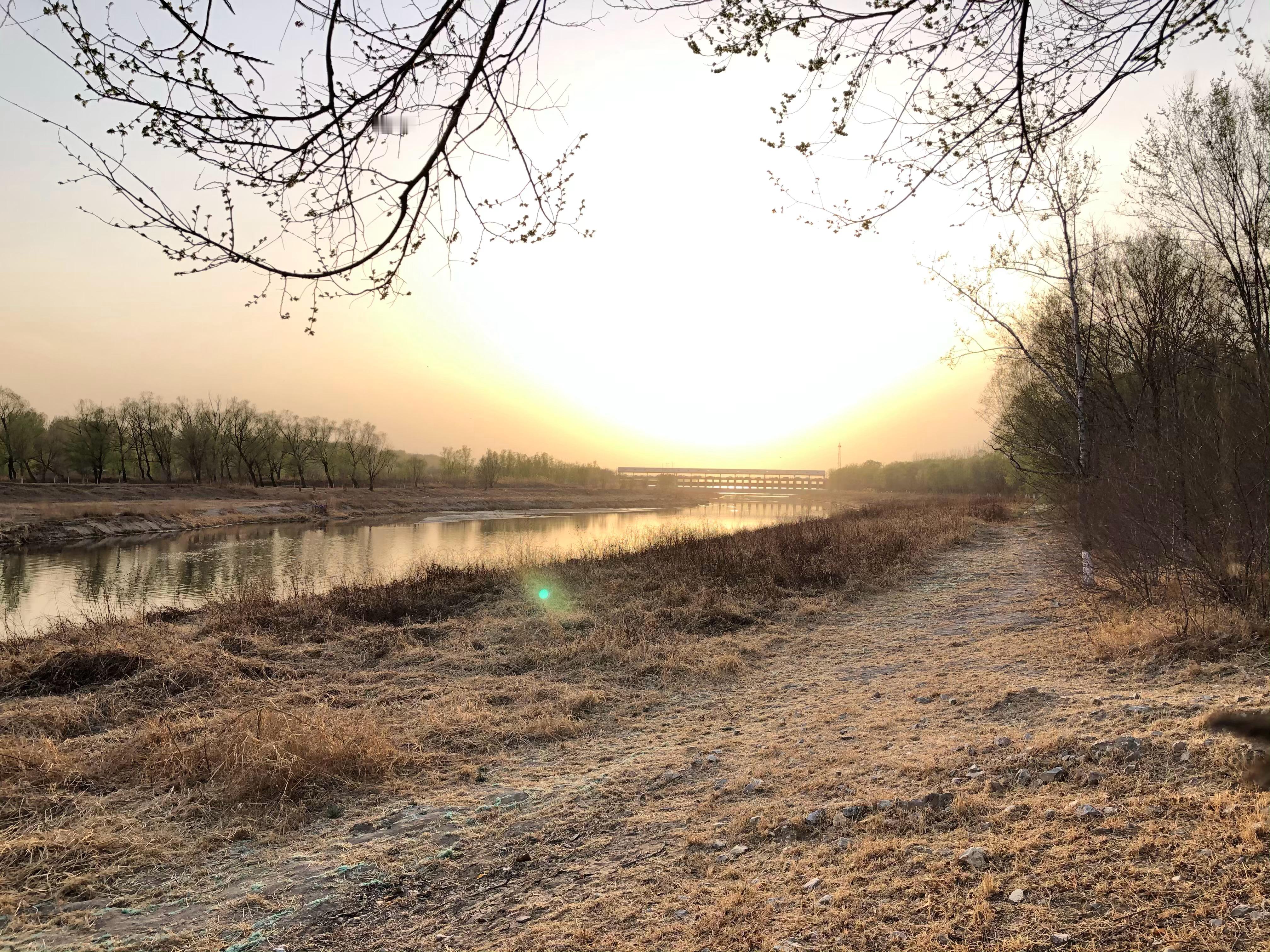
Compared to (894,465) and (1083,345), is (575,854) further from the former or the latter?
(894,465)

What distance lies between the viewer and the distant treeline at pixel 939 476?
6744 centimetres

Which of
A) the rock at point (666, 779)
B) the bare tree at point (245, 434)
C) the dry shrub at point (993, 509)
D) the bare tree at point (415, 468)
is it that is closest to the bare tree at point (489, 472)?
the bare tree at point (415, 468)

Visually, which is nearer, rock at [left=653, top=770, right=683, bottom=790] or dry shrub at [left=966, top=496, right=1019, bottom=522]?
rock at [left=653, top=770, right=683, bottom=790]

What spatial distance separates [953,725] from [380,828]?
409cm

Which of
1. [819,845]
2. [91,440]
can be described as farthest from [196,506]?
[819,845]

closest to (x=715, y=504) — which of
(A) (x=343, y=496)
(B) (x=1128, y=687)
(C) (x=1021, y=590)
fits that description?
(A) (x=343, y=496)

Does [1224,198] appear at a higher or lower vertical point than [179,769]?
higher

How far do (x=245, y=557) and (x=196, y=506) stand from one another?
85.7ft

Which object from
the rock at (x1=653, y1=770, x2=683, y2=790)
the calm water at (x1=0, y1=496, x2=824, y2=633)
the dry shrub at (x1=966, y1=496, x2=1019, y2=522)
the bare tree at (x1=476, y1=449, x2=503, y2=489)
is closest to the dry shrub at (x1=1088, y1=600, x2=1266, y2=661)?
the rock at (x1=653, y1=770, x2=683, y2=790)

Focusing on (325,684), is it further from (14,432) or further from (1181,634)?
(14,432)

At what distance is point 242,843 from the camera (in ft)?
14.8

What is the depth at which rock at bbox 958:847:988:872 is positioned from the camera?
3.18 metres

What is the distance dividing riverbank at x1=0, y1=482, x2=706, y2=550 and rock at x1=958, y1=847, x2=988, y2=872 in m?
38.4

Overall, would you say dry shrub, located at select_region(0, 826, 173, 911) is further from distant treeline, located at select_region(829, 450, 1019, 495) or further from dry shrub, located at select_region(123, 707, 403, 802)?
distant treeline, located at select_region(829, 450, 1019, 495)
